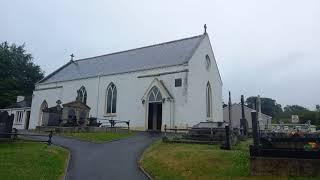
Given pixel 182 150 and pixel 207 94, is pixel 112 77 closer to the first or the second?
pixel 207 94

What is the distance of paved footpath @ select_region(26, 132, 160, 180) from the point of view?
1526cm

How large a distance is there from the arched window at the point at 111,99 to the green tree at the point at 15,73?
79.5 ft

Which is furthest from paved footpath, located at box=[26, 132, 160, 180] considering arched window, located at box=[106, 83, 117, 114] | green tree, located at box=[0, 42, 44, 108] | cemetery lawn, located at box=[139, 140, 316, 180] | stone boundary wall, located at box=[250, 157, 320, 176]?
green tree, located at box=[0, 42, 44, 108]

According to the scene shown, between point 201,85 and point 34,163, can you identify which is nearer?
point 34,163

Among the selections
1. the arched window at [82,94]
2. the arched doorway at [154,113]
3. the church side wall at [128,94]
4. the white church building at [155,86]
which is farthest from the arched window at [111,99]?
the arched doorway at [154,113]

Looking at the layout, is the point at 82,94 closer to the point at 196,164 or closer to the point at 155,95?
the point at 155,95

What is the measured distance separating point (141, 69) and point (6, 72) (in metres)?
33.1

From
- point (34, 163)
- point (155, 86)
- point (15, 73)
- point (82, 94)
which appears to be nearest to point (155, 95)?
point (155, 86)

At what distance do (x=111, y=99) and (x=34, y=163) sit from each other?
79.3 feet

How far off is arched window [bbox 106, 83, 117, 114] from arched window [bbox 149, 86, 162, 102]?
212 inches

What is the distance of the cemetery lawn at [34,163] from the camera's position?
1445cm

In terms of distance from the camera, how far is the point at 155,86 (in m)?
36.0

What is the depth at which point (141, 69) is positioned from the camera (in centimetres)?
3803

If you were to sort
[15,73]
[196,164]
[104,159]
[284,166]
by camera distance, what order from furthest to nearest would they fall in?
[15,73]
[104,159]
[196,164]
[284,166]
